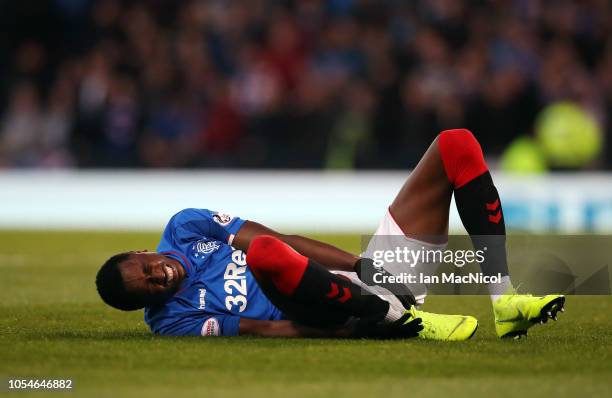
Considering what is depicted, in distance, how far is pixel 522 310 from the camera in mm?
5891

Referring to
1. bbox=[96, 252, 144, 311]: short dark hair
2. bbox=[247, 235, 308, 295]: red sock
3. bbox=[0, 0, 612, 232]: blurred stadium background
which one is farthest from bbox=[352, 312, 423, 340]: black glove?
bbox=[0, 0, 612, 232]: blurred stadium background

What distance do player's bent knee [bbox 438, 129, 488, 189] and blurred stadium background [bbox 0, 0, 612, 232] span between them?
9436 millimetres

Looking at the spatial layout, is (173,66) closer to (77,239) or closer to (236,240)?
(77,239)

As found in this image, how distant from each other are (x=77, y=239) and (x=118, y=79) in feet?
10.7

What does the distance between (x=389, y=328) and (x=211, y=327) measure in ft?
3.41

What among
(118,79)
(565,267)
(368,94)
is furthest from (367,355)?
(118,79)

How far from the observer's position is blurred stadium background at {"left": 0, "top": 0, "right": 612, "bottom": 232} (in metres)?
16.0

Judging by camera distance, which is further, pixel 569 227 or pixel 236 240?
pixel 569 227

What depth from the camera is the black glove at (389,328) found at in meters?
6.17

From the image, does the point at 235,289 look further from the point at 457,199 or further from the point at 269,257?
the point at 457,199

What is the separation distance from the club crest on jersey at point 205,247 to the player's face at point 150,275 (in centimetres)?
30

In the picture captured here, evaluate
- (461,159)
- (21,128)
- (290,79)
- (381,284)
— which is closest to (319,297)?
(381,284)

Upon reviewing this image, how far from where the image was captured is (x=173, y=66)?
17516 millimetres

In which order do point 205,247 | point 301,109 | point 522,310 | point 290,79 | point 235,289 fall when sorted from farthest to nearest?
point 290,79
point 301,109
point 205,247
point 235,289
point 522,310
